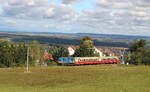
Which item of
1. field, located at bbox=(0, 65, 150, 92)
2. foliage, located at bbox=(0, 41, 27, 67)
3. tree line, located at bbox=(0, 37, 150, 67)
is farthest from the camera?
foliage, located at bbox=(0, 41, 27, 67)

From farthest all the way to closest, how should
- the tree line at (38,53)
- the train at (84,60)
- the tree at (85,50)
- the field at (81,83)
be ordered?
the tree at (85,50) < the train at (84,60) < the tree line at (38,53) < the field at (81,83)

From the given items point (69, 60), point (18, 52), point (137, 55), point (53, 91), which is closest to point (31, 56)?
point (18, 52)

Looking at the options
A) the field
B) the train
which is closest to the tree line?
the train

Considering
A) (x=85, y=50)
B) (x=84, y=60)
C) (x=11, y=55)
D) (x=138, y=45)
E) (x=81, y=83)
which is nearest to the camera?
(x=81, y=83)

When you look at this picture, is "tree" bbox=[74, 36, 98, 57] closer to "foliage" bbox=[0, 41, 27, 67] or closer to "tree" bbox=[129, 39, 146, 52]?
"tree" bbox=[129, 39, 146, 52]

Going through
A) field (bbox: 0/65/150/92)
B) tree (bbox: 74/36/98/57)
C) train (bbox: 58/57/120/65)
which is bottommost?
train (bbox: 58/57/120/65)

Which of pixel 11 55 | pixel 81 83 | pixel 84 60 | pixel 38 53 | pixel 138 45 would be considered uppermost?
pixel 81 83

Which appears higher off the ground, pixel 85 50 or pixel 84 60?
pixel 85 50

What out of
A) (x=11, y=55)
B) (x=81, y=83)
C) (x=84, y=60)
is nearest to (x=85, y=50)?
(x=84, y=60)

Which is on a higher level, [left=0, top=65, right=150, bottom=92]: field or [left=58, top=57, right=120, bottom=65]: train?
[left=0, top=65, right=150, bottom=92]: field

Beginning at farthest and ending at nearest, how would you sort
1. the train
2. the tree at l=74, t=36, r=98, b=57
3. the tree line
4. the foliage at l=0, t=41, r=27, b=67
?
1. the tree at l=74, t=36, r=98, b=57
2. the train
3. the foliage at l=0, t=41, r=27, b=67
4. the tree line

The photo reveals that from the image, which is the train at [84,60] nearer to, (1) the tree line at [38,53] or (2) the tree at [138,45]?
(1) the tree line at [38,53]

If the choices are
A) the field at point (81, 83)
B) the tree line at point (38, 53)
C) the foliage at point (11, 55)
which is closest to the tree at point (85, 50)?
the tree line at point (38, 53)

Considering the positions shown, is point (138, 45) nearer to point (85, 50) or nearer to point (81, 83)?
point (85, 50)
